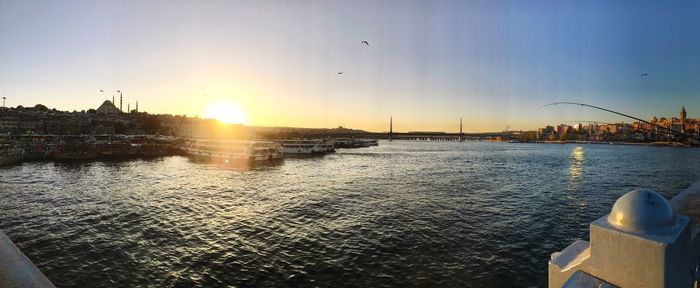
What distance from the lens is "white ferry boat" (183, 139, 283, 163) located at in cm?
5666

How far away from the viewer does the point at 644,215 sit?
298 centimetres

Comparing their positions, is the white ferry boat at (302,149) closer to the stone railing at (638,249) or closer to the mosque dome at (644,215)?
the stone railing at (638,249)

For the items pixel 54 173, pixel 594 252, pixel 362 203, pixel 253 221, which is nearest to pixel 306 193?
pixel 362 203

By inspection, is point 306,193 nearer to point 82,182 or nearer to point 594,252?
point 82,182

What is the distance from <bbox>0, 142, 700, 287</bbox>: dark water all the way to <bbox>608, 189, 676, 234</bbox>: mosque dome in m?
8.20

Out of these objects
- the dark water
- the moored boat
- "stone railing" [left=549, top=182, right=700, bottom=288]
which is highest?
"stone railing" [left=549, top=182, right=700, bottom=288]

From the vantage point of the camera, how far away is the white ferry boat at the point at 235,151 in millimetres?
56656

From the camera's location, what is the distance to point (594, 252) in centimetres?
322

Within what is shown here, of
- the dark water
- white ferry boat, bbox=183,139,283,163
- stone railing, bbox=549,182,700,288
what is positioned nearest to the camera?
stone railing, bbox=549,182,700,288

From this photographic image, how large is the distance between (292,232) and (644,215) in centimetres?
1462

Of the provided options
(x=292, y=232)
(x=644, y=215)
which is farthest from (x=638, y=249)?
(x=292, y=232)

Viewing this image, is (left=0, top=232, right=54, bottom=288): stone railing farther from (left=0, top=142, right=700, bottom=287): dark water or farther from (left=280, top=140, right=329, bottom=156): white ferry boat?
(left=280, top=140, right=329, bottom=156): white ferry boat

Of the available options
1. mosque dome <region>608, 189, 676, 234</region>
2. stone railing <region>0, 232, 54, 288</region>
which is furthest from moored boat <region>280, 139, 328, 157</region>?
mosque dome <region>608, 189, 676, 234</region>

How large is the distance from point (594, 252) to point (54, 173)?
49.4 m
